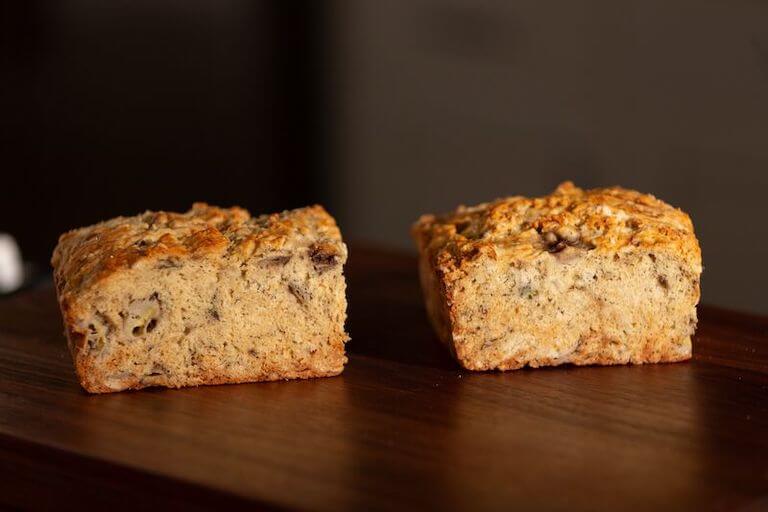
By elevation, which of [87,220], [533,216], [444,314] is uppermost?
[533,216]

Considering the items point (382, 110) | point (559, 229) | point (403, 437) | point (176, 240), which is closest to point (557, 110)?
point (382, 110)

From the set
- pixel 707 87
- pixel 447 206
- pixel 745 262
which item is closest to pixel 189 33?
pixel 447 206

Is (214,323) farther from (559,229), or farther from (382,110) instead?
(382,110)

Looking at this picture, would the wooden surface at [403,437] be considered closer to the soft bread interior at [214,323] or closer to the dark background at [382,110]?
the soft bread interior at [214,323]

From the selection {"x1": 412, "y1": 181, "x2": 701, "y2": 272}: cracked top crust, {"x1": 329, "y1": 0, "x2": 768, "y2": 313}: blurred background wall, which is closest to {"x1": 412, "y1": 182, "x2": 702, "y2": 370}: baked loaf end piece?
{"x1": 412, "y1": 181, "x2": 701, "y2": 272}: cracked top crust

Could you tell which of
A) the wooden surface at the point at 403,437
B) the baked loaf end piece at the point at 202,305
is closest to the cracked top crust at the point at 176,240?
the baked loaf end piece at the point at 202,305

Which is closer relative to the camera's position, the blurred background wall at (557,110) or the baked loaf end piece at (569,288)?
the baked loaf end piece at (569,288)

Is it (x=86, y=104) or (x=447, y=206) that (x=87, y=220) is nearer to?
(x=86, y=104)

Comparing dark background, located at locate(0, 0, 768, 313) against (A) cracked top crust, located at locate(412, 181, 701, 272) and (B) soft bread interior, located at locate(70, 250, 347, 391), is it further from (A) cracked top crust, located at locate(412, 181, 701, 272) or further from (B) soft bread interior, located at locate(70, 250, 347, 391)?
(B) soft bread interior, located at locate(70, 250, 347, 391)
